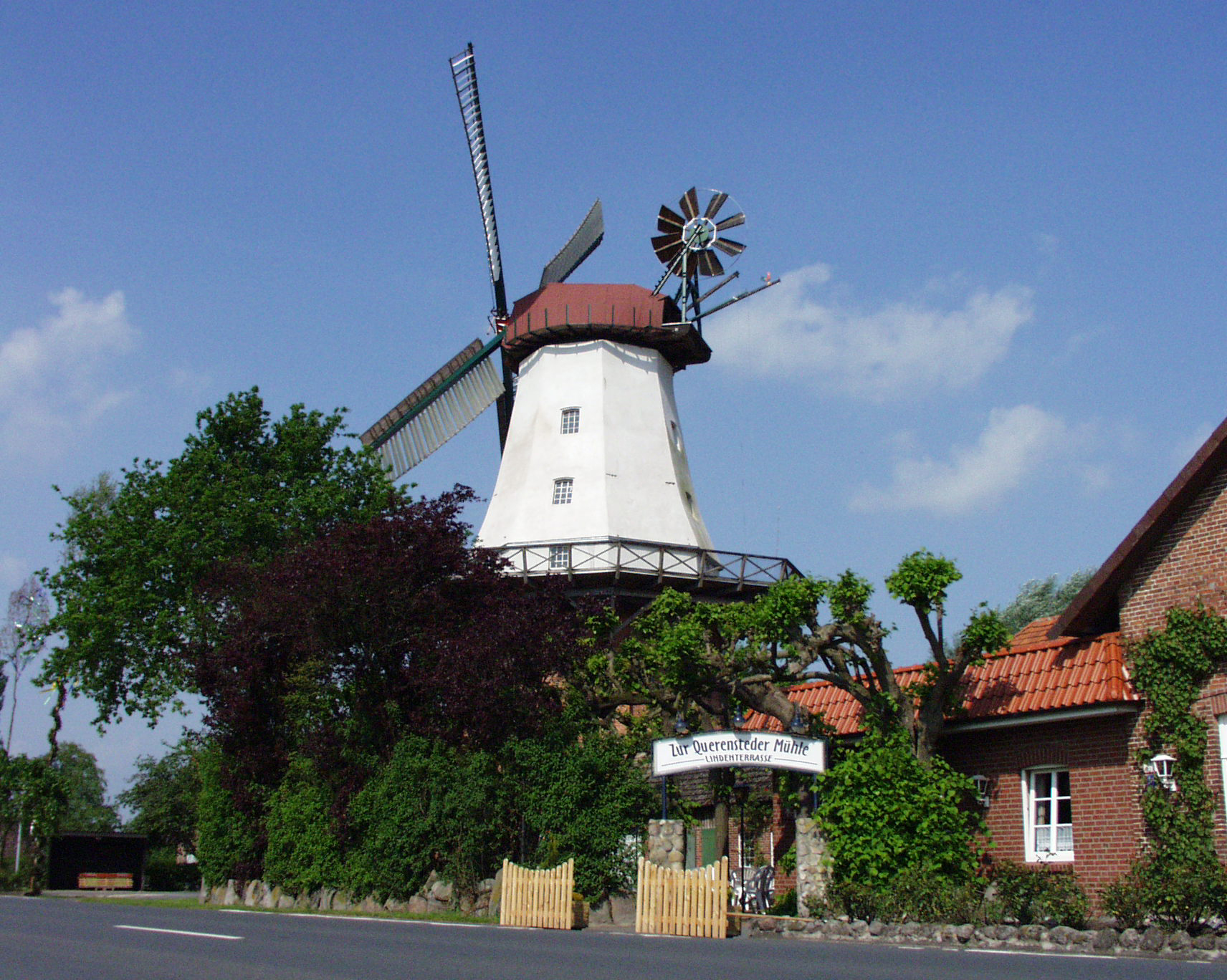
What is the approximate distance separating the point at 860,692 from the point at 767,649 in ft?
5.23

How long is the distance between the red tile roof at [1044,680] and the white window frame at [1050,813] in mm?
906

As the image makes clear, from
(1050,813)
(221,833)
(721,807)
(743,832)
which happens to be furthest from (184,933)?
(221,833)

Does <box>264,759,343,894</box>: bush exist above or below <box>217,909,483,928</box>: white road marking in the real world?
above

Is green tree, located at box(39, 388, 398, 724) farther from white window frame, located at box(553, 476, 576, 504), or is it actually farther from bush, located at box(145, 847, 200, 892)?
bush, located at box(145, 847, 200, 892)

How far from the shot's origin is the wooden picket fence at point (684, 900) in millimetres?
13773

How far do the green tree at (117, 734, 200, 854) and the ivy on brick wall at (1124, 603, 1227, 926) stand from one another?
131 ft

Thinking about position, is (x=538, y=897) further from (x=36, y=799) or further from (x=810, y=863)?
(x=36, y=799)

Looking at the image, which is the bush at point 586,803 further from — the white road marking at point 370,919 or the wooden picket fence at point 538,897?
the white road marking at point 370,919

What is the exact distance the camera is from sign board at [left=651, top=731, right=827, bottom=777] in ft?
50.3

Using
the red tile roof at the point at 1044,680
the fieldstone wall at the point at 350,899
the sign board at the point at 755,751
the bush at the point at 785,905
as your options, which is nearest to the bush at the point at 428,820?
the fieldstone wall at the point at 350,899

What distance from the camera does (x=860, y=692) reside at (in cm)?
1594

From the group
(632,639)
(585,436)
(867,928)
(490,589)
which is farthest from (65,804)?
(867,928)

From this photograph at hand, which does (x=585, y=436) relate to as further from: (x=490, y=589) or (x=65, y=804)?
(x=65, y=804)

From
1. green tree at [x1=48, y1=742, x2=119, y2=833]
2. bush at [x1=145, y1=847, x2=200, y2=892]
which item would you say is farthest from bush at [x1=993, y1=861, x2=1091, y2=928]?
green tree at [x1=48, y1=742, x2=119, y2=833]
